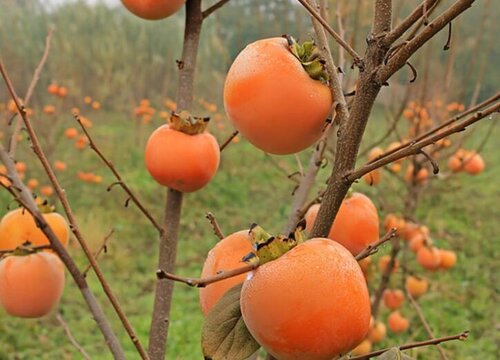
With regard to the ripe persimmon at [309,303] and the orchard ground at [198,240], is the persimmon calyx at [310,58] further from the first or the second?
the orchard ground at [198,240]

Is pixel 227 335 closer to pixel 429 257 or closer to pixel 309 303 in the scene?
pixel 309 303

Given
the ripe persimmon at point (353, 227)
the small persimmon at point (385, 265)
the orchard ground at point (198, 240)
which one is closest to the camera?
the ripe persimmon at point (353, 227)

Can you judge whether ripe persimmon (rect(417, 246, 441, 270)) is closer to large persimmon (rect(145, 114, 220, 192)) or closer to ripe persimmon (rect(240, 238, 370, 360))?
large persimmon (rect(145, 114, 220, 192))

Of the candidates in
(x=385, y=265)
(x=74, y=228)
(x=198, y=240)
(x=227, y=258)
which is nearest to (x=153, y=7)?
(x=74, y=228)

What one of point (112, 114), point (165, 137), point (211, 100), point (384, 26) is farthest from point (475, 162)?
point (112, 114)

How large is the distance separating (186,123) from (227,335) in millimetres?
492

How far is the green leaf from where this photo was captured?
0.52 metres

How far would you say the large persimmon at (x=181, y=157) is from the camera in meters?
0.91

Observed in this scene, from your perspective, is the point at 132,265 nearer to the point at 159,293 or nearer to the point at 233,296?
the point at 159,293

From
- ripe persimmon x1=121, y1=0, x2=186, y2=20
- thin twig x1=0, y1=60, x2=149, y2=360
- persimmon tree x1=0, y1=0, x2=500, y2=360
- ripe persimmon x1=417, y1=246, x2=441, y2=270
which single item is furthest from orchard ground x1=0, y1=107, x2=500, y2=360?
persimmon tree x1=0, y1=0, x2=500, y2=360

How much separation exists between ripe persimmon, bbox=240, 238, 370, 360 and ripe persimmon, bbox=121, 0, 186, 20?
0.49m

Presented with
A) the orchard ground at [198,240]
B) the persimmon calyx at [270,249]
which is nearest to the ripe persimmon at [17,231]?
the persimmon calyx at [270,249]

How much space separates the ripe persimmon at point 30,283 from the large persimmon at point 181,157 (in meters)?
0.23

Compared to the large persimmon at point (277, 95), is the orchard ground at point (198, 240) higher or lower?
higher
